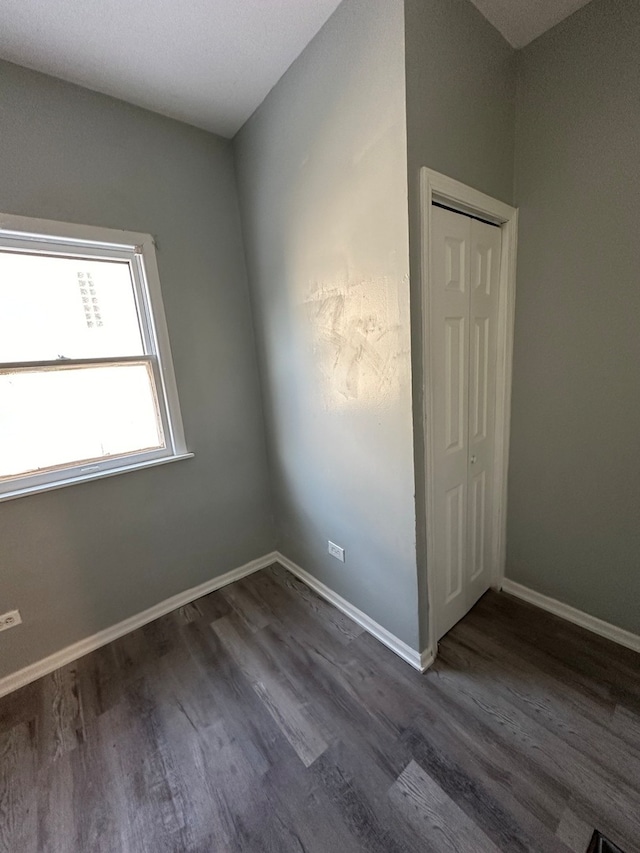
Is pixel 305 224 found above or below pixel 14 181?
below

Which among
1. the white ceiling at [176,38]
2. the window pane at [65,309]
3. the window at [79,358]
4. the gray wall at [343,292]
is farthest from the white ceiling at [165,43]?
the window pane at [65,309]

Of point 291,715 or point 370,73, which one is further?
point 291,715

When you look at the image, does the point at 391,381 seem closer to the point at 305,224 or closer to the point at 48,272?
the point at 305,224

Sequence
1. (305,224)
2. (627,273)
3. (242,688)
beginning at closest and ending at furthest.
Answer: (627,273), (242,688), (305,224)

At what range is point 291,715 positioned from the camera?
1.46 meters

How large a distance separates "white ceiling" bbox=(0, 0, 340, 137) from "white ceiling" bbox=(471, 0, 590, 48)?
655mm

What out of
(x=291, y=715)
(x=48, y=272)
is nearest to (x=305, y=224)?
(x=48, y=272)

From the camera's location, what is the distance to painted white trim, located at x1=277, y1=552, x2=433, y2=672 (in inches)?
63.6

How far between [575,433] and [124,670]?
2583 millimetres

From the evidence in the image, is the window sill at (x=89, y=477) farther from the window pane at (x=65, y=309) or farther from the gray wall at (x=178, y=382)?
the window pane at (x=65, y=309)

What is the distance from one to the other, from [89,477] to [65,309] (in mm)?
874

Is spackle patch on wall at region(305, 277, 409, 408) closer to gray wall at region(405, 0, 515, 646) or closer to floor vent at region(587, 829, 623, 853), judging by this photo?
gray wall at region(405, 0, 515, 646)

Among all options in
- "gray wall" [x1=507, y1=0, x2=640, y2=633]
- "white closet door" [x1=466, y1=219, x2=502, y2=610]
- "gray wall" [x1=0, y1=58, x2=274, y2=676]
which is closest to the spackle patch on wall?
"white closet door" [x1=466, y1=219, x2=502, y2=610]

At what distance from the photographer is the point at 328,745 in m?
1.33
